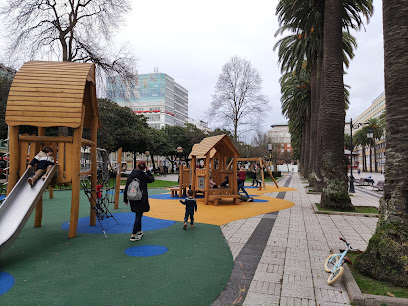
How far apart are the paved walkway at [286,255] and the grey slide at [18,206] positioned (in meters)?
3.71

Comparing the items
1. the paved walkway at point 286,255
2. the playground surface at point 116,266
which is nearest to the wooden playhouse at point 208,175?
the paved walkway at point 286,255

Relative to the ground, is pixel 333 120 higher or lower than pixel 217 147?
higher

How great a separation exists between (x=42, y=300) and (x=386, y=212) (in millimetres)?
4918

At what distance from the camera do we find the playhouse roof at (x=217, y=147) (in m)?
12.3

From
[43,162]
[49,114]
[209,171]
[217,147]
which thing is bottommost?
[209,171]

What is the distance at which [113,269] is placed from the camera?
4.56m

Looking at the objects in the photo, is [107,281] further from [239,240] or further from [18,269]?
[239,240]

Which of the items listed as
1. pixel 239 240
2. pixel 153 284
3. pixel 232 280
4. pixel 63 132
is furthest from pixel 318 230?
pixel 63 132

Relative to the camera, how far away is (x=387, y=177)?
4.36 metres

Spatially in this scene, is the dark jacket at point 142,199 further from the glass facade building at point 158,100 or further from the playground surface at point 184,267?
the glass facade building at point 158,100

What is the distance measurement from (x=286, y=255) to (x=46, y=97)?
20.2ft

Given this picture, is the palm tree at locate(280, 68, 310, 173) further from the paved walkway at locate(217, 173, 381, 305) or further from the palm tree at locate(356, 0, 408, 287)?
the palm tree at locate(356, 0, 408, 287)

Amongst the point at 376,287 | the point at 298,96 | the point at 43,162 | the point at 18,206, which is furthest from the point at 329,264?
the point at 298,96

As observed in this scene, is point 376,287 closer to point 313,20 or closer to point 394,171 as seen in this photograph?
point 394,171
